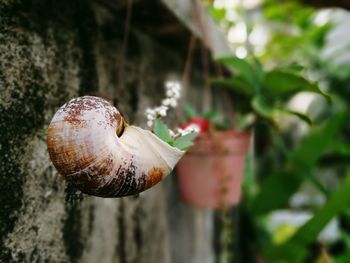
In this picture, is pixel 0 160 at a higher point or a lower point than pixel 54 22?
lower

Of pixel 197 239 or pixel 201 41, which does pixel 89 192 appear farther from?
pixel 197 239

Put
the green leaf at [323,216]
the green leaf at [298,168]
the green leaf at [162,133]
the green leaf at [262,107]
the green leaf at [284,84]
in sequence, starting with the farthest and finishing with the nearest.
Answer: the green leaf at [298,168] < the green leaf at [323,216] < the green leaf at [262,107] < the green leaf at [284,84] < the green leaf at [162,133]

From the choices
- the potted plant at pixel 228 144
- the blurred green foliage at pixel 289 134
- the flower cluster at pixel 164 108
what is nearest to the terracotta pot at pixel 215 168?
the potted plant at pixel 228 144

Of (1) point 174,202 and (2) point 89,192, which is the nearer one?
(2) point 89,192

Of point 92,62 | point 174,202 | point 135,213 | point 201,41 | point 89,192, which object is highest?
point 201,41

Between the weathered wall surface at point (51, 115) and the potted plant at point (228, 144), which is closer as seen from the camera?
the weathered wall surface at point (51, 115)

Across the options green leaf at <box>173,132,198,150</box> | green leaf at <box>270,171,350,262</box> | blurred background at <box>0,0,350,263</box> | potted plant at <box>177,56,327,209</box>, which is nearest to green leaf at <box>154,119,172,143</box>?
green leaf at <box>173,132,198,150</box>

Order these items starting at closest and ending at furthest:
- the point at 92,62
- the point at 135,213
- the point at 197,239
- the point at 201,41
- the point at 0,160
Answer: the point at 0,160 < the point at 92,62 < the point at 135,213 < the point at 201,41 < the point at 197,239

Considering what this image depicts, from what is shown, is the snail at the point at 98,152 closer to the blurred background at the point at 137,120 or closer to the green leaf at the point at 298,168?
the blurred background at the point at 137,120

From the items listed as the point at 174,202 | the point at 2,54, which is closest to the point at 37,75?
the point at 2,54
